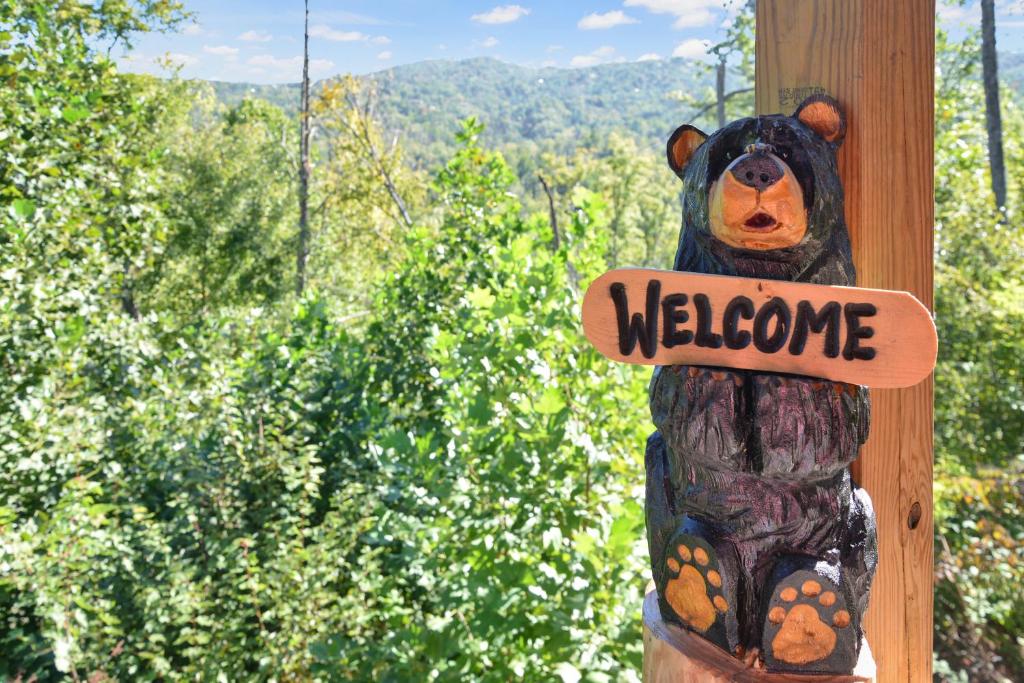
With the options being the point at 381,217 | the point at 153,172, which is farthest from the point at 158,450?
the point at 381,217

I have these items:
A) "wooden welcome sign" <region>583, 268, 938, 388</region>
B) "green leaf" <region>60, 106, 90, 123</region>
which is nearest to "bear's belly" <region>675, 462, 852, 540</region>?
"wooden welcome sign" <region>583, 268, 938, 388</region>

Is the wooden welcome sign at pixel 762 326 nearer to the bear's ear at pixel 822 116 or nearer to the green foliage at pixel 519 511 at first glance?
the bear's ear at pixel 822 116

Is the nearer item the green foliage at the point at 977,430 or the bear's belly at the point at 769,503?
the bear's belly at the point at 769,503

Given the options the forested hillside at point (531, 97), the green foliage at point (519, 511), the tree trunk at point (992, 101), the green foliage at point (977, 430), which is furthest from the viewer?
the forested hillside at point (531, 97)

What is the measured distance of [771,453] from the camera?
115 cm

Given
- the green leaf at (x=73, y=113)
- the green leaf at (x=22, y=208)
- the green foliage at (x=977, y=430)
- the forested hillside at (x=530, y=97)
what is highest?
the forested hillside at (x=530, y=97)

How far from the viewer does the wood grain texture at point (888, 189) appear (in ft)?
4.22

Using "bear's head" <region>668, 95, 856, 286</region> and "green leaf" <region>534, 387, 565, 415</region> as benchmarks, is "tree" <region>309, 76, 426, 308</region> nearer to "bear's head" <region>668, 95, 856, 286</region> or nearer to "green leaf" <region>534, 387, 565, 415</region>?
"green leaf" <region>534, 387, 565, 415</region>

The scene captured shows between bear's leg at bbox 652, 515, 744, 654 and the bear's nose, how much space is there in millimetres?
528

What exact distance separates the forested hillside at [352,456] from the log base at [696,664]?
1.54 ft

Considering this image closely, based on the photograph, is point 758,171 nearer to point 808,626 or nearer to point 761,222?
point 761,222

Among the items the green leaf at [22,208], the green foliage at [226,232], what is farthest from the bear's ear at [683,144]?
the green foliage at [226,232]

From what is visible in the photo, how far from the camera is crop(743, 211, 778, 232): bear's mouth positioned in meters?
1.12

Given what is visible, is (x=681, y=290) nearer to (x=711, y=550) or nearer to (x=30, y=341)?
(x=711, y=550)
